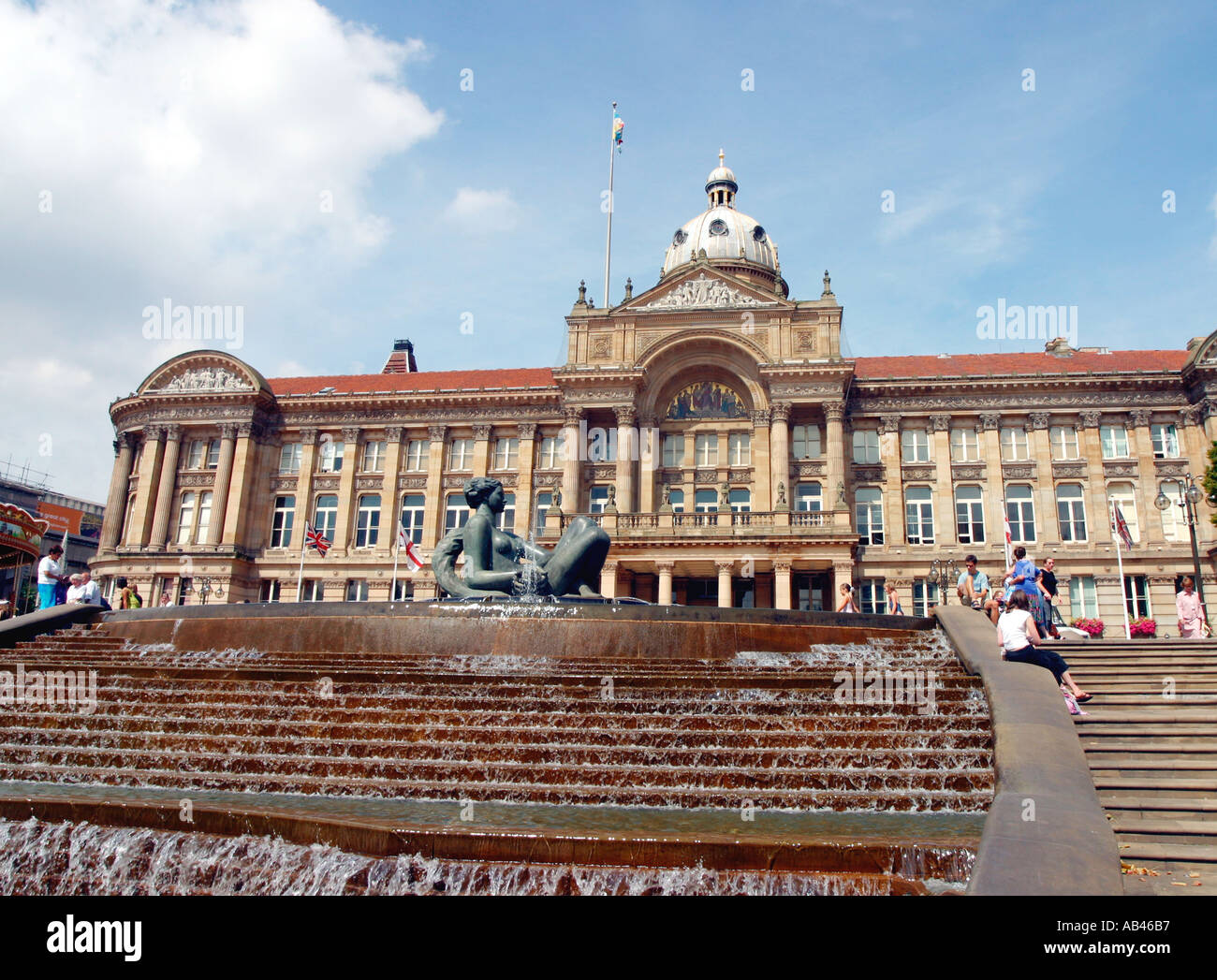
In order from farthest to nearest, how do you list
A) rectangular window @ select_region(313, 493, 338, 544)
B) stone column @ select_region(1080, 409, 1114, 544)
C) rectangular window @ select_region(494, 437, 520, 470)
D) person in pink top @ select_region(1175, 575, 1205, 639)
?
rectangular window @ select_region(313, 493, 338, 544), rectangular window @ select_region(494, 437, 520, 470), stone column @ select_region(1080, 409, 1114, 544), person in pink top @ select_region(1175, 575, 1205, 639)

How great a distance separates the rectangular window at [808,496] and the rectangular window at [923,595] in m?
6.20

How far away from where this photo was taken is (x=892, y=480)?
1719 inches

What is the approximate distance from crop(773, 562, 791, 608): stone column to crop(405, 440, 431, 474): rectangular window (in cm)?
2216

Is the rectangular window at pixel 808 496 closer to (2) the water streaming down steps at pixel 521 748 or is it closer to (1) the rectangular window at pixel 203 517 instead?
(2) the water streaming down steps at pixel 521 748

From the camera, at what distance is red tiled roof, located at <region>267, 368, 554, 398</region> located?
51344 mm

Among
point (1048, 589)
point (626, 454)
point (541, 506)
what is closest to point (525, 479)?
point (541, 506)

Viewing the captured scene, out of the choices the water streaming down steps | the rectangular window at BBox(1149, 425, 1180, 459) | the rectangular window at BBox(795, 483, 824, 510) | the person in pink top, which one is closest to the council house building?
the rectangular window at BBox(1149, 425, 1180, 459)

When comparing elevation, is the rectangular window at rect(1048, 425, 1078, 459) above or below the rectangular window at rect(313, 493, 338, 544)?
above

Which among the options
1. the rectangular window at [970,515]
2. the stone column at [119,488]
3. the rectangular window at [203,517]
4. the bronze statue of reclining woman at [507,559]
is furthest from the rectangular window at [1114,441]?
the stone column at [119,488]

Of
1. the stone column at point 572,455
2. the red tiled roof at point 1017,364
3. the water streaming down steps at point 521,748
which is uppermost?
the red tiled roof at point 1017,364

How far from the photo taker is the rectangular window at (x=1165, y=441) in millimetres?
42469

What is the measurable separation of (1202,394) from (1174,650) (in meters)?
33.0

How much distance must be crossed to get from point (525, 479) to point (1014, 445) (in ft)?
85.5

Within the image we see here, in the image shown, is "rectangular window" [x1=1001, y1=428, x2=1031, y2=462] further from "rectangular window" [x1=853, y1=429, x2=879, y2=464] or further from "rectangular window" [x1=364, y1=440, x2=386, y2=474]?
"rectangular window" [x1=364, y1=440, x2=386, y2=474]
